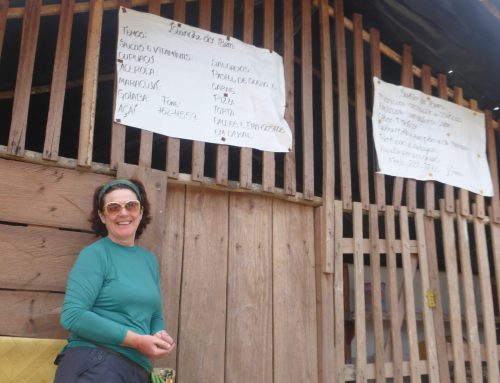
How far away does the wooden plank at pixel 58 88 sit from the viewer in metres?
2.25

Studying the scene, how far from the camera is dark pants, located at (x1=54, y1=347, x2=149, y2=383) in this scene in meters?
1.58

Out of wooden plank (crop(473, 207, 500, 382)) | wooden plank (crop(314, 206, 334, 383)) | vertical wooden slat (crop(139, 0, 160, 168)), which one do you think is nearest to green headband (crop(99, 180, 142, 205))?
vertical wooden slat (crop(139, 0, 160, 168))

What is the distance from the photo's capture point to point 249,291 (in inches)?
107

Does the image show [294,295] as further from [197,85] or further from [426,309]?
[197,85]

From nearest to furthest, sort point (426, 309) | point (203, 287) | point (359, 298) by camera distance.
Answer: point (203, 287) < point (359, 298) < point (426, 309)

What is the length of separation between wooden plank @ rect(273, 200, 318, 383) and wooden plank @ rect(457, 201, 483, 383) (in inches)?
49.7

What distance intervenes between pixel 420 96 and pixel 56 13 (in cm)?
268

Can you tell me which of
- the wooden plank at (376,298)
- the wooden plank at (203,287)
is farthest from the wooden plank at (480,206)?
the wooden plank at (203,287)

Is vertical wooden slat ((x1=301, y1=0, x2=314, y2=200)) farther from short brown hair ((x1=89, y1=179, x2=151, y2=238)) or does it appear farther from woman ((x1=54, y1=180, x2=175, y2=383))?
woman ((x1=54, y1=180, x2=175, y2=383))

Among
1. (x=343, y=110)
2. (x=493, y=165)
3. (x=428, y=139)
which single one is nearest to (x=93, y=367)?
(x=343, y=110)

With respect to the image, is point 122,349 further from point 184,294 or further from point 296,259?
point 296,259

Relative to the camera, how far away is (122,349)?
168 centimetres

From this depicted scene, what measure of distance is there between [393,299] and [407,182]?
0.87 metres

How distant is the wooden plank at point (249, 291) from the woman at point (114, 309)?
788 mm
